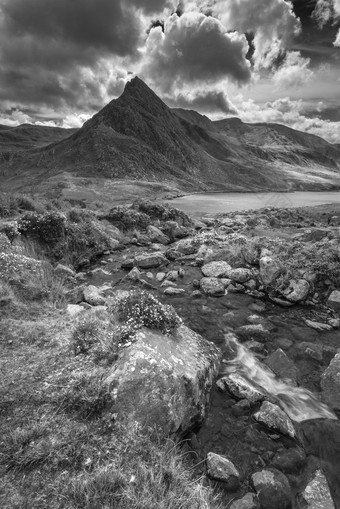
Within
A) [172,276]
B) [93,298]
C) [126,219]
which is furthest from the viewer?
[126,219]

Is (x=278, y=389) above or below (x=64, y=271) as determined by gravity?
below

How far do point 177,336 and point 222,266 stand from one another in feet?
28.5

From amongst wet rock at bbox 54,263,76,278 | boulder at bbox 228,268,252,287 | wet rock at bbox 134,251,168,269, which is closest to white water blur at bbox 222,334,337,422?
boulder at bbox 228,268,252,287

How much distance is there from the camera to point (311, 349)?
852cm

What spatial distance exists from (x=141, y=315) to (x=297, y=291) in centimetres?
775

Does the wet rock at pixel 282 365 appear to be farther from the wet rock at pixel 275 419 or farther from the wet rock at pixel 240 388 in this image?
the wet rock at pixel 275 419

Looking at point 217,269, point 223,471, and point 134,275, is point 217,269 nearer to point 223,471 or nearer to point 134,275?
point 134,275

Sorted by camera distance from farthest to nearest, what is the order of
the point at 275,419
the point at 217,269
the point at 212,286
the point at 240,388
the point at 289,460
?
the point at 217,269
the point at 212,286
the point at 240,388
the point at 275,419
the point at 289,460

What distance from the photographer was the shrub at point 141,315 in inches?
247

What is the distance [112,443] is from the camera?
4.13 m

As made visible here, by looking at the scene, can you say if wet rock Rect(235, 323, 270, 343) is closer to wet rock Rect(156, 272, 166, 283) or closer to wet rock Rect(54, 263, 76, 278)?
wet rock Rect(156, 272, 166, 283)

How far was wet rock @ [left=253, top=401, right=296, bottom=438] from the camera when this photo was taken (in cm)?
556

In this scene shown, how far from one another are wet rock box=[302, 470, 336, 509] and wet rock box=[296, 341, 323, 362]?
3867mm

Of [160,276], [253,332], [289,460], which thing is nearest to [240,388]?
[289,460]
